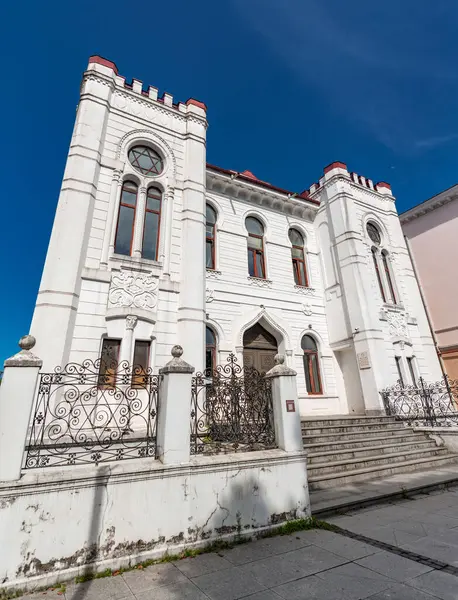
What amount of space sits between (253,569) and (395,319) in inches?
504

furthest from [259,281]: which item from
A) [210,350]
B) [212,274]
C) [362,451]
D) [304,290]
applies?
[362,451]

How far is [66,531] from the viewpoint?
360 cm

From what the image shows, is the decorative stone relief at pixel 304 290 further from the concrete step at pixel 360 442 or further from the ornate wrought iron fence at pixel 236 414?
the ornate wrought iron fence at pixel 236 414

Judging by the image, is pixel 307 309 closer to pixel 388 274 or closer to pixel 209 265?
pixel 209 265

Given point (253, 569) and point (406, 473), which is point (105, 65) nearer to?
point (253, 569)

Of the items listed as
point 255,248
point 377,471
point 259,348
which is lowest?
point 377,471

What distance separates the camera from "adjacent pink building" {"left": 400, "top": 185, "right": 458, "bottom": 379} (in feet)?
52.8

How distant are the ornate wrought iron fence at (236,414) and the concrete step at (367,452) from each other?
7.57 feet

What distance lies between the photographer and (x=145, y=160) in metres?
10.7

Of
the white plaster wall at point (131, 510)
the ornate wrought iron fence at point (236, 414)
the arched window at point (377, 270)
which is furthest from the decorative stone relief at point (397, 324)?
the white plaster wall at point (131, 510)

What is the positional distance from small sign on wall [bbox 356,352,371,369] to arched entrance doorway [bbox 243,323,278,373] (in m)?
3.31

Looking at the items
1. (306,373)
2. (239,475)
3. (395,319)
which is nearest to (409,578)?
(239,475)

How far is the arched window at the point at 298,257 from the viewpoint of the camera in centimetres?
1472

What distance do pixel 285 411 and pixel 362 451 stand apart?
414 cm
